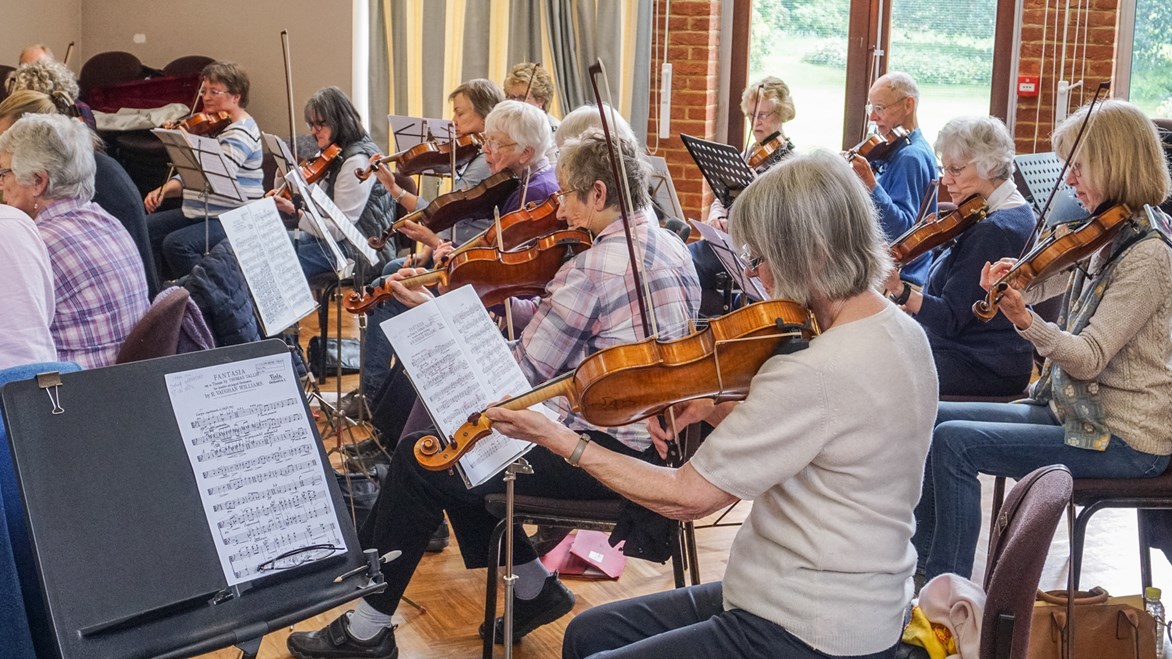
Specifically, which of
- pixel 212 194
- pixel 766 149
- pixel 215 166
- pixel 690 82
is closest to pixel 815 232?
pixel 766 149

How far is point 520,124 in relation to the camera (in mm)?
3703

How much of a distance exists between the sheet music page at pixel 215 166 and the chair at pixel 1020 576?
3.84 m

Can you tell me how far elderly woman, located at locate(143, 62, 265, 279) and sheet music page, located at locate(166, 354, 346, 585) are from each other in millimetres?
3276

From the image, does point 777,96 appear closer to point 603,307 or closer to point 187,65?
point 603,307

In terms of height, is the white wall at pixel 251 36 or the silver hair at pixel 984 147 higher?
the white wall at pixel 251 36

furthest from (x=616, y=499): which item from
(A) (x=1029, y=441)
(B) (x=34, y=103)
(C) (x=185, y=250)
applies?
(C) (x=185, y=250)

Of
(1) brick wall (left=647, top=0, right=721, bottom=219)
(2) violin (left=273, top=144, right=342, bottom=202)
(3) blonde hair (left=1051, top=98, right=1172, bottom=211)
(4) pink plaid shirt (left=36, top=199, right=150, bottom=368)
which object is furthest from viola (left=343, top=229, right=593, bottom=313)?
(1) brick wall (left=647, top=0, right=721, bottom=219)

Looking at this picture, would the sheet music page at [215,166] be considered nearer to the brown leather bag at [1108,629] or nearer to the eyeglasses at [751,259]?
the eyeglasses at [751,259]

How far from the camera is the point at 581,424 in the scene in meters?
2.49

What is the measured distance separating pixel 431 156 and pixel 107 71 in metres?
3.45

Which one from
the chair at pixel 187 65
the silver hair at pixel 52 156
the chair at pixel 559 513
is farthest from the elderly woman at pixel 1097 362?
the chair at pixel 187 65

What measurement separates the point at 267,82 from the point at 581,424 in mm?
5360

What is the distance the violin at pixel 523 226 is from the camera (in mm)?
3266

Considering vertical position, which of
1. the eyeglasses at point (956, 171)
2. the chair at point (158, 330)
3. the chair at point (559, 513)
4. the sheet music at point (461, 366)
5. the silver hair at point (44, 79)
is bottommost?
the chair at point (559, 513)
